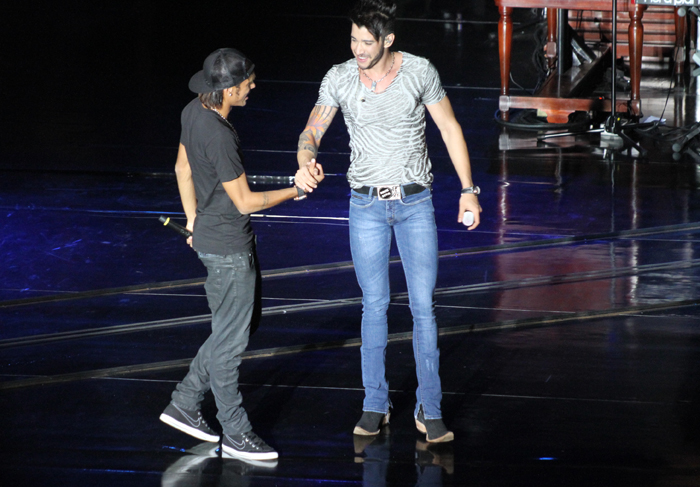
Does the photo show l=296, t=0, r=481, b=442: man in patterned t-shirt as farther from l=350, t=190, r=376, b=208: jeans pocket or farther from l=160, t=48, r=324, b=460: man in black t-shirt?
l=160, t=48, r=324, b=460: man in black t-shirt

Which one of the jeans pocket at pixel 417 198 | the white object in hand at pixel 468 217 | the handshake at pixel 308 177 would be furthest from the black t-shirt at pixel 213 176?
the white object in hand at pixel 468 217

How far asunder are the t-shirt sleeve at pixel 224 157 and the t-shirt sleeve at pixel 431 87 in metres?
0.71

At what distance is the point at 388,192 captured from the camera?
Result: 318 cm

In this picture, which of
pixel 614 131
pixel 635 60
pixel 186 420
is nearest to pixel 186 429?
pixel 186 420

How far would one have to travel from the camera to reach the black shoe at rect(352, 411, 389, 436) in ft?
11.1

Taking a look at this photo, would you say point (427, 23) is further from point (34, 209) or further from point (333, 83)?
point (333, 83)

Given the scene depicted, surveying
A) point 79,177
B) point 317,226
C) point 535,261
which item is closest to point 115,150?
point 79,177

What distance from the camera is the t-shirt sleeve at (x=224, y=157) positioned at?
3012 mm

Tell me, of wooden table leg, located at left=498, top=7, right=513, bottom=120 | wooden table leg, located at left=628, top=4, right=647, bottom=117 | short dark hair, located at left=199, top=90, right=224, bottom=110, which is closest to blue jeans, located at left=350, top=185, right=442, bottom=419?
short dark hair, located at left=199, top=90, right=224, bottom=110

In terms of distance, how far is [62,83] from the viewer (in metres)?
10.6

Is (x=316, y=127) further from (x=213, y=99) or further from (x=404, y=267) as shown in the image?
(x=404, y=267)

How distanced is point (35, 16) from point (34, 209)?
34.9 ft

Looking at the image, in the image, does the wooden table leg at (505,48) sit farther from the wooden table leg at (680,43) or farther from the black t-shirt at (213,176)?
the black t-shirt at (213,176)

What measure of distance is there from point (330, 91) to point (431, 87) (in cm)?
36
